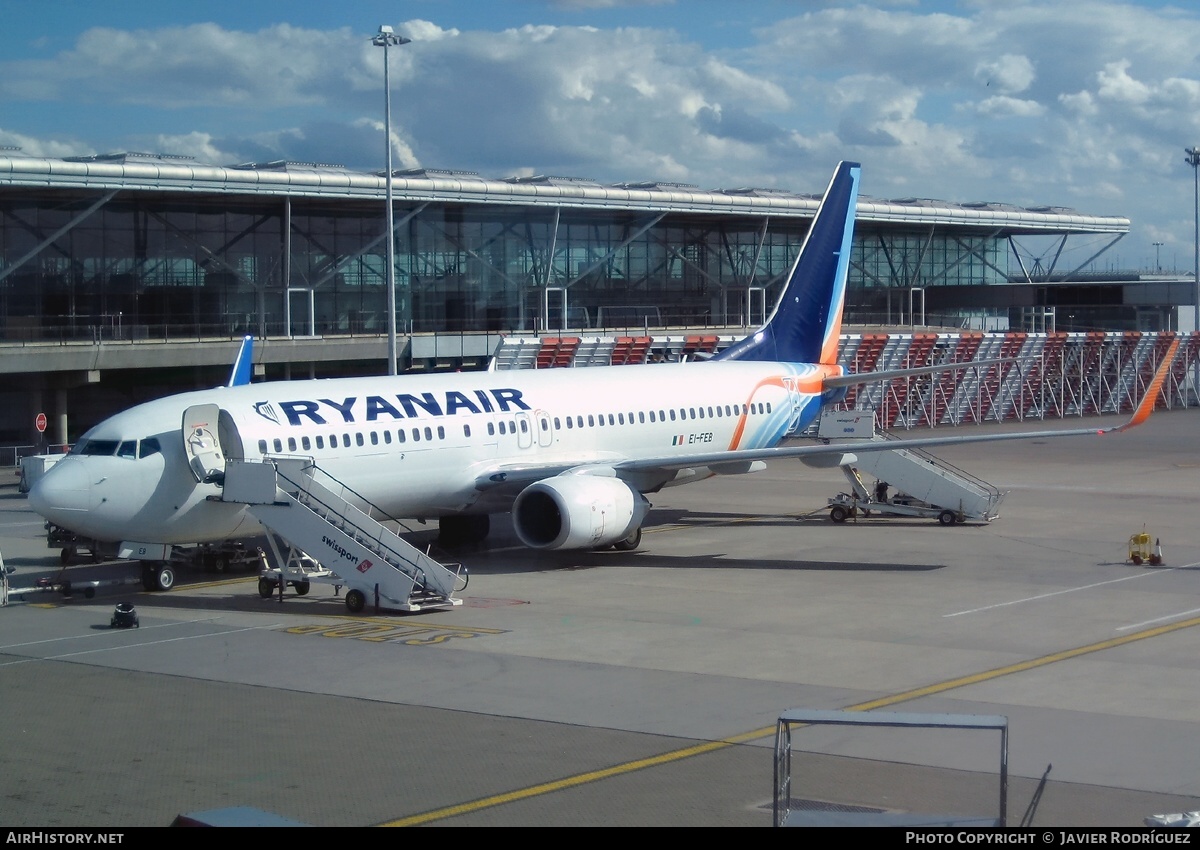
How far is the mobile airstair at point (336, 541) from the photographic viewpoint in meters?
24.6

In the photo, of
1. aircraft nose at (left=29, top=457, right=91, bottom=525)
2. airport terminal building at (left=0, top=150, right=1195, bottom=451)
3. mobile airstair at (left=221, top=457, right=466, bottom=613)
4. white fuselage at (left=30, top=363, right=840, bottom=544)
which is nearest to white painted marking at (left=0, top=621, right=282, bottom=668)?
mobile airstair at (left=221, top=457, right=466, bottom=613)

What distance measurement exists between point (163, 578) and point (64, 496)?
8.90ft

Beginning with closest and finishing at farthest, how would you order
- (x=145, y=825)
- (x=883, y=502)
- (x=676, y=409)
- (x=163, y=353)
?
(x=145, y=825)
(x=676, y=409)
(x=883, y=502)
(x=163, y=353)

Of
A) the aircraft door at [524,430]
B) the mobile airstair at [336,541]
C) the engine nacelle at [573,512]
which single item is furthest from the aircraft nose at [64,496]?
the aircraft door at [524,430]

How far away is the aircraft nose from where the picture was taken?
998 inches

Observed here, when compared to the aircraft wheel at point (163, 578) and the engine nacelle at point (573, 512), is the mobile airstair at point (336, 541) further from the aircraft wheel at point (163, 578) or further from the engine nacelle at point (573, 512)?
the engine nacelle at point (573, 512)

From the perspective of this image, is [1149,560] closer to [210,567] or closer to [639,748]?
[639,748]

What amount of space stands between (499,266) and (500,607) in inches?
2002

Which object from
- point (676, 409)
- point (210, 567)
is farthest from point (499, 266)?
point (210, 567)

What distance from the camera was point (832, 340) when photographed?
4050 centimetres

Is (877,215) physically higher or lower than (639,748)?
higher

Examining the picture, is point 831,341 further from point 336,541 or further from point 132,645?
point 132,645

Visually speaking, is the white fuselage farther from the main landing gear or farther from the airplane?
the main landing gear

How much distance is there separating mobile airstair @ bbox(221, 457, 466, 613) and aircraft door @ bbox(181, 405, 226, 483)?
70 centimetres
